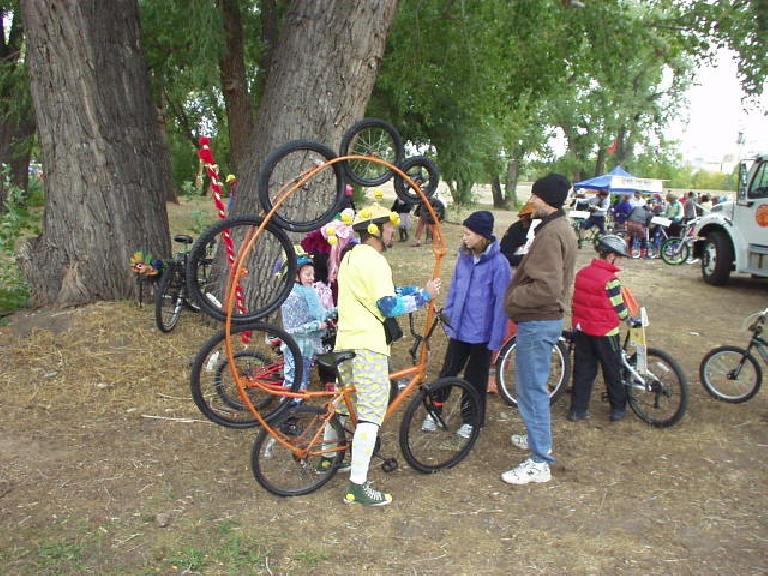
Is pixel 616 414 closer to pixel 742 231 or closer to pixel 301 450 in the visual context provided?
pixel 301 450

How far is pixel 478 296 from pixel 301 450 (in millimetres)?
1653

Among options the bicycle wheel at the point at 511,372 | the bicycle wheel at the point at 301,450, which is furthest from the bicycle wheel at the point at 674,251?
the bicycle wheel at the point at 301,450

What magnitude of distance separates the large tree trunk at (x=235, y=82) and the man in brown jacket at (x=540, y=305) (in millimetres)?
7117

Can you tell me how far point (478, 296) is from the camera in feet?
15.4

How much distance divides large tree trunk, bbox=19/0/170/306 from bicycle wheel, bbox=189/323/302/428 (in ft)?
7.56

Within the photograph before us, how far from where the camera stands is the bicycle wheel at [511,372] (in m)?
5.57

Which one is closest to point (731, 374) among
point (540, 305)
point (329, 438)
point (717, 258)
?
point (540, 305)

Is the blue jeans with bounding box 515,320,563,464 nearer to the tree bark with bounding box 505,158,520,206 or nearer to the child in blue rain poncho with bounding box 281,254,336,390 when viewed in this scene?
the child in blue rain poncho with bounding box 281,254,336,390

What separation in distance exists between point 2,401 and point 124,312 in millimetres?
1609

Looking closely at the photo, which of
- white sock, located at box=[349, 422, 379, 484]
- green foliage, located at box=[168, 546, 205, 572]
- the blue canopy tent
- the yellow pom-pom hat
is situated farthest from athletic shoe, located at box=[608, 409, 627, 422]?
the blue canopy tent

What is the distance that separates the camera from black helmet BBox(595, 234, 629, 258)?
498 cm

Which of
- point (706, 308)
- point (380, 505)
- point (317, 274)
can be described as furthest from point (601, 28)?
point (380, 505)

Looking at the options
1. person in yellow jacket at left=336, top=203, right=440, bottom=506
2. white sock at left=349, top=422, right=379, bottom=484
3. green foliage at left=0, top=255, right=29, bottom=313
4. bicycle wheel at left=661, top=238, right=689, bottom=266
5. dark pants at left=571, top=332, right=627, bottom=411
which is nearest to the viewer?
person in yellow jacket at left=336, top=203, right=440, bottom=506

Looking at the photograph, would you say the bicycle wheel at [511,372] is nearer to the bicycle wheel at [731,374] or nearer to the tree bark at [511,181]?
the bicycle wheel at [731,374]
